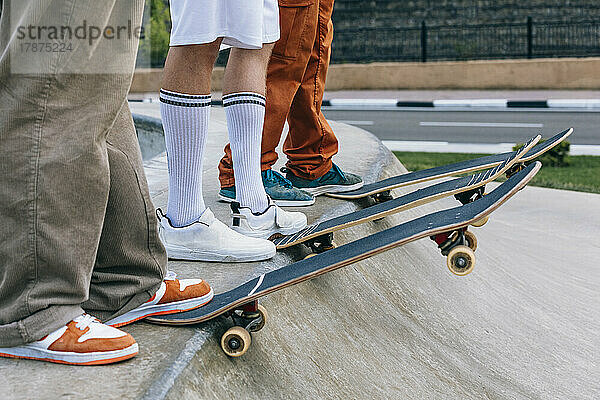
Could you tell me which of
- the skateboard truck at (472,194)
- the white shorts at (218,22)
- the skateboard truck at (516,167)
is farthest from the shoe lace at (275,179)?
the skateboard truck at (516,167)

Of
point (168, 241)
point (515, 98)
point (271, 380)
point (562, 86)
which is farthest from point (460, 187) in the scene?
point (562, 86)

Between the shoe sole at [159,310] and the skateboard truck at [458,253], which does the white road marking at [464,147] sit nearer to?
the skateboard truck at [458,253]

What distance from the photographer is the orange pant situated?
125 inches

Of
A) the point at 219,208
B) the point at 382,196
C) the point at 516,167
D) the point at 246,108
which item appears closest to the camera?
the point at 246,108

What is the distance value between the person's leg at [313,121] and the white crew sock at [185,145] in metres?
1.14

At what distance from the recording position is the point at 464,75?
16.7 metres

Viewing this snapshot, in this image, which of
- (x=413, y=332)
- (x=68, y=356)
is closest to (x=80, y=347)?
(x=68, y=356)

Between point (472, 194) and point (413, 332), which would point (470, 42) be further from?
point (413, 332)

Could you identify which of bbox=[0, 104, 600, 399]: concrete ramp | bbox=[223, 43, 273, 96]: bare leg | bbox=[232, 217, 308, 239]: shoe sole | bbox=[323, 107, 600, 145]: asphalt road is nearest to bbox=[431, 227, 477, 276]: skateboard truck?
bbox=[0, 104, 600, 399]: concrete ramp

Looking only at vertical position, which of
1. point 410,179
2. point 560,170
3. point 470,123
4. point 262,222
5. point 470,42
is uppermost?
point 262,222

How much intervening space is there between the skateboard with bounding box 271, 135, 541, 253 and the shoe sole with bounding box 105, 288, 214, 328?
70cm

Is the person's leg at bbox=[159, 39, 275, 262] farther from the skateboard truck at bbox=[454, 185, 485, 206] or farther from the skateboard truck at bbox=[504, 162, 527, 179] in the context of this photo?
the skateboard truck at bbox=[504, 162, 527, 179]

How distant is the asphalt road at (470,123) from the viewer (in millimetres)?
11312

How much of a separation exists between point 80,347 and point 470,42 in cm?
2018
